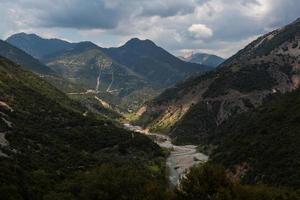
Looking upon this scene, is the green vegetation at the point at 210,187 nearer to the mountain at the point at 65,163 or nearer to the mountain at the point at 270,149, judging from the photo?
the mountain at the point at 65,163

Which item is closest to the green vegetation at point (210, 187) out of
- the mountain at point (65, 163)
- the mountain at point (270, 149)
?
the mountain at point (65, 163)

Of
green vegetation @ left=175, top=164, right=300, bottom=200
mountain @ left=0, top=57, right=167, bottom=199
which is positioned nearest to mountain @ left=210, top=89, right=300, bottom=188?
mountain @ left=0, top=57, right=167, bottom=199

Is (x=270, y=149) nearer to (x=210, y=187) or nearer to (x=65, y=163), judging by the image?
(x=65, y=163)

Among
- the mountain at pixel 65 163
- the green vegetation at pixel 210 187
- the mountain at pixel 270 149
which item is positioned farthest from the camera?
the mountain at pixel 270 149

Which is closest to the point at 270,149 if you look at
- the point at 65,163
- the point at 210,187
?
the point at 65,163

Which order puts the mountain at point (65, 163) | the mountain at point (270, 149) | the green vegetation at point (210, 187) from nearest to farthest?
1. the green vegetation at point (210, 187)
2. the mountain at point (65, 163)
3. the mountain at point (270, 149)

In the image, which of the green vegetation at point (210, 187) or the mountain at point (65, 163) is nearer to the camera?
the green vegetation at point (210, 187)

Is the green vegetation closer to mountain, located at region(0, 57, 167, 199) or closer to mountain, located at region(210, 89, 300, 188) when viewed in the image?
mountain, located at region(0, 57, 167, 199)
